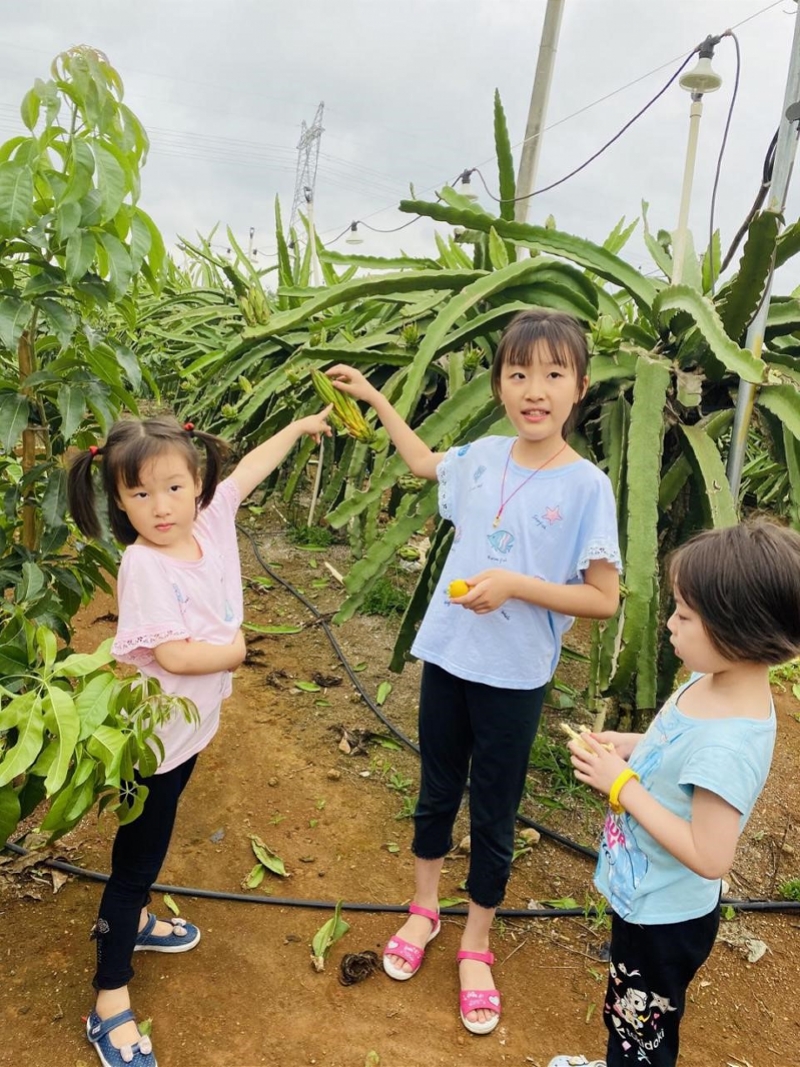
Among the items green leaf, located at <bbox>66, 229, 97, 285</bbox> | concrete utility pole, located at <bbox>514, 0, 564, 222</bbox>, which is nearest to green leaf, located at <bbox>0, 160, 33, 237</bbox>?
green leaf, located at <bbox>66, 229, 97, 285</bbox>

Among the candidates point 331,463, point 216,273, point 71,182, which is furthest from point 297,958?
point 216,273

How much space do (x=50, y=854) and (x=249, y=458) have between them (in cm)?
108

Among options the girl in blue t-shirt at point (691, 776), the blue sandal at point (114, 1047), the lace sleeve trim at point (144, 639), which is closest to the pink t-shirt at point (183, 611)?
the lace sleeve trim at point (144, 639)

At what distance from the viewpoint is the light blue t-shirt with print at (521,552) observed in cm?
147

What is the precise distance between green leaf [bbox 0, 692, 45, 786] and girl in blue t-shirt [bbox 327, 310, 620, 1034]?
0.70 metres

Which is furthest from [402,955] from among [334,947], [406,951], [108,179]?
[108,179]

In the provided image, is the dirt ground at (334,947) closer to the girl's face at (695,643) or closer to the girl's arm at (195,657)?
the girl's arm at (195,657)

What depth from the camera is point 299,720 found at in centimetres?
266

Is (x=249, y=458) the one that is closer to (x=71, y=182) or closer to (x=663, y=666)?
(x=71, y=182)

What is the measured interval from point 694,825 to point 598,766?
6.0 inches

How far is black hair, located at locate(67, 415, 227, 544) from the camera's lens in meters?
1.38

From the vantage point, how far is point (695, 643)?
1.08 meters

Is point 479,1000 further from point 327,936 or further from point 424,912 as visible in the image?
point 327,936

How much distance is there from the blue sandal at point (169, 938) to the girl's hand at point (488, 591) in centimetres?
99
